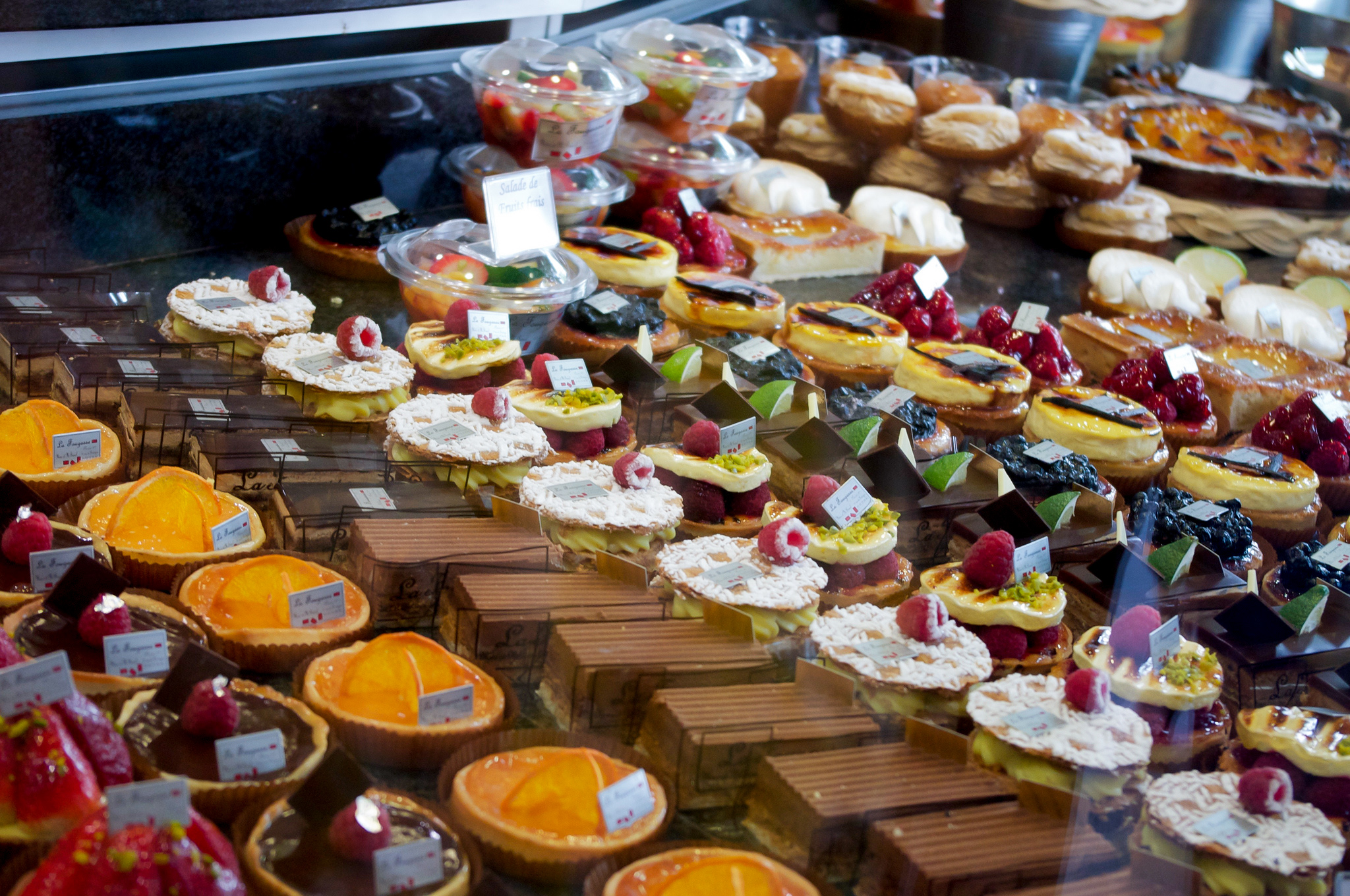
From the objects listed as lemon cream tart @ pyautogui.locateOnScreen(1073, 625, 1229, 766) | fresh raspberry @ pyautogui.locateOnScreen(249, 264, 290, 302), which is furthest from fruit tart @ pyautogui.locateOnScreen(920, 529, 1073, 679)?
fresh raspberry @ pyautogui.locateOnScreen(249, 264, 290, 302)

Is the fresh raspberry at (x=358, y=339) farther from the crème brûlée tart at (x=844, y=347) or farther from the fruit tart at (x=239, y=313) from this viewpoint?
the crème brûlée tart at (x=844, y=347)

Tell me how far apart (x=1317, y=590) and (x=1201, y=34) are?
7022 millimetres

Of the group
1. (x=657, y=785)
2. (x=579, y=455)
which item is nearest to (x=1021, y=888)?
(x=657, y=785)

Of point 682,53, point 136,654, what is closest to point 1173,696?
point 136,654

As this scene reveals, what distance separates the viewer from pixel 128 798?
1676 millimetres

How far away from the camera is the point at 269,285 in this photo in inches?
146

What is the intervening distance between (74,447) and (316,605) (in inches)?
31.6

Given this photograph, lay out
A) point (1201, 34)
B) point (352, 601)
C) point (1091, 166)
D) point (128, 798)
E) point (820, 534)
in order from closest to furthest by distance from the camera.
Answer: point (128, 798)
point (352, 601)
point (820, 534)
point (1091, 166)
point (1201, 34)

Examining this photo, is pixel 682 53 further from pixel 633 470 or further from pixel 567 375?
pixel 633 470

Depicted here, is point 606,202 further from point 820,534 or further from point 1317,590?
point 1317,590

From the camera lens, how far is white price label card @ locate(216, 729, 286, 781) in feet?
6.68

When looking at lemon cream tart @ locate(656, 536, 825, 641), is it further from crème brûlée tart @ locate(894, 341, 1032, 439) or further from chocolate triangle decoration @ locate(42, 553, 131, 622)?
crème brûlée tart @ locate(894, 341, 1032, 439)

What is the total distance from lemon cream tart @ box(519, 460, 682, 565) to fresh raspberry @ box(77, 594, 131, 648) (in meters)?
0.96

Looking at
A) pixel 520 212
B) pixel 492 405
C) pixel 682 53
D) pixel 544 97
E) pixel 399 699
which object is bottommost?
pixel 399 699
